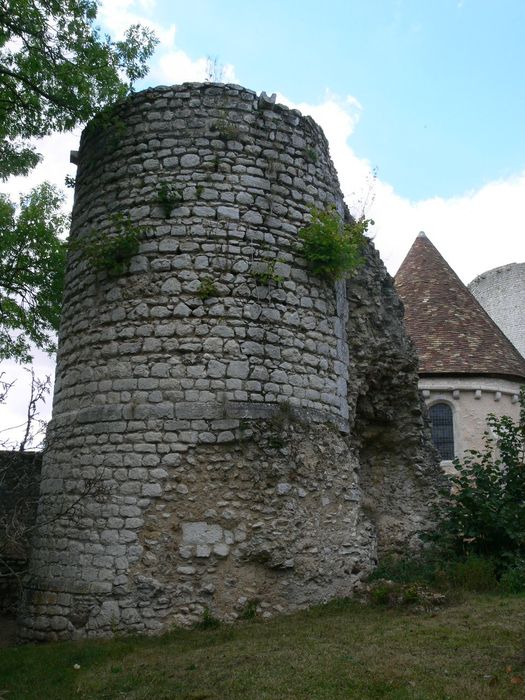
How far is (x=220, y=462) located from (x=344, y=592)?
210 cm

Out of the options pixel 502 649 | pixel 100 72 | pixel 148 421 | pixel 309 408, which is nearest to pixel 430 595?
pixel 502 649

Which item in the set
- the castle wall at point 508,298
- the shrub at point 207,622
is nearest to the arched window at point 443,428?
the castle wall at point 508,298

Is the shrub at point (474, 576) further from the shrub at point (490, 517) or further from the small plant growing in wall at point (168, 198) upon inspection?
the small plant growing in wall at point (168, 198)

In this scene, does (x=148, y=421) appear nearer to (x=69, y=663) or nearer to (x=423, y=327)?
(x=69, y=663)

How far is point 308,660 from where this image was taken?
6023 mm

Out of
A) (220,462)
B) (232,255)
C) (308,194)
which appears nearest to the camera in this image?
(220,462)

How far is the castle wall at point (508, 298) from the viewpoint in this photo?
27.8 metres

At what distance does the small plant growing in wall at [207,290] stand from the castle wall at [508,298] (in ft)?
72.3

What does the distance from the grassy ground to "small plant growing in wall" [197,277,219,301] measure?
3.58m

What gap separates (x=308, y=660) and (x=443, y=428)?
518 inches

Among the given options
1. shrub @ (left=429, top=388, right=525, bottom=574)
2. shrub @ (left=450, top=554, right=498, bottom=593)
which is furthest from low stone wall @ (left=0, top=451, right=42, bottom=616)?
shrub @ (left=429, top=388, right=525, bottom=574)

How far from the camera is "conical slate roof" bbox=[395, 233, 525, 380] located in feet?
58.7

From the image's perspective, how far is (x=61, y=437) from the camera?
8.61m

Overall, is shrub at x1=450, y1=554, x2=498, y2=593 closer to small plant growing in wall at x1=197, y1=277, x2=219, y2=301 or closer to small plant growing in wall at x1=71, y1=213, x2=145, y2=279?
small plant growing in wall at x1=197, y1=277, x2=219, y2=301
